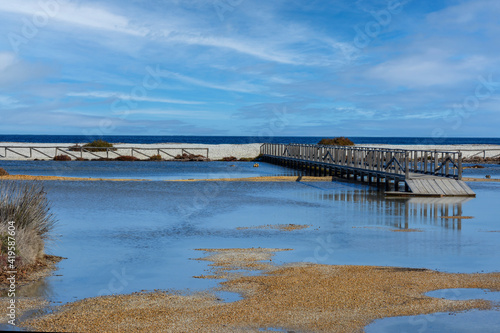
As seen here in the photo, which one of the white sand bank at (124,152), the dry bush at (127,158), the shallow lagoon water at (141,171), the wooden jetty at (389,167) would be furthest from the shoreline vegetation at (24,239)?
the white sand bank at (124,152)

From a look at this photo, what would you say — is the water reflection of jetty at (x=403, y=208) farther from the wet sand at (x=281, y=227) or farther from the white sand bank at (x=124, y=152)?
the white sand bank at (x=124, y=152)

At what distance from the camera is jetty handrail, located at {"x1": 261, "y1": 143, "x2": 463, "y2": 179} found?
26.0m

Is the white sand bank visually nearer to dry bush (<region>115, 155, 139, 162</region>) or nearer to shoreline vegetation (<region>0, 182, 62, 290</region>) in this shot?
dry bush (<region>115, 155, 139, 162</region>)

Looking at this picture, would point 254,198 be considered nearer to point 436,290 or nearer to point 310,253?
point 310,253

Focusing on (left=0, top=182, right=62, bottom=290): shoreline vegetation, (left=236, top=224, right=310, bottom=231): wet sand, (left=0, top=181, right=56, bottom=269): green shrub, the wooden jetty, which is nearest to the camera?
(left=0, top=182, right=62, bottom=290): shoreline vegetation

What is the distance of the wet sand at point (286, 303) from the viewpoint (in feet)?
23.2

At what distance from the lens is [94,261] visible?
35.8ft

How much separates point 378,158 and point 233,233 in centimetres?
1712

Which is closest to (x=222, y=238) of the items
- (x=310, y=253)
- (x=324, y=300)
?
(x=310, y=253)

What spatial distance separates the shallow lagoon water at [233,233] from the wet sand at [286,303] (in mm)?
635

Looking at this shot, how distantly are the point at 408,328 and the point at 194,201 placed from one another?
1491 centimetres

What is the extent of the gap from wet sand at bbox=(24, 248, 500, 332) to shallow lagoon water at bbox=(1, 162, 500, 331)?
25.0 inches

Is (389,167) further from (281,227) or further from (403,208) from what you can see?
(281,227)

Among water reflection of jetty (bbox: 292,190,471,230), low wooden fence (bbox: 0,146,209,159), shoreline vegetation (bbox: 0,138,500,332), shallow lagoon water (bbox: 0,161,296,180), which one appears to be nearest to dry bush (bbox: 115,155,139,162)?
low wooden fence (bbox: 0,146,209,159)
